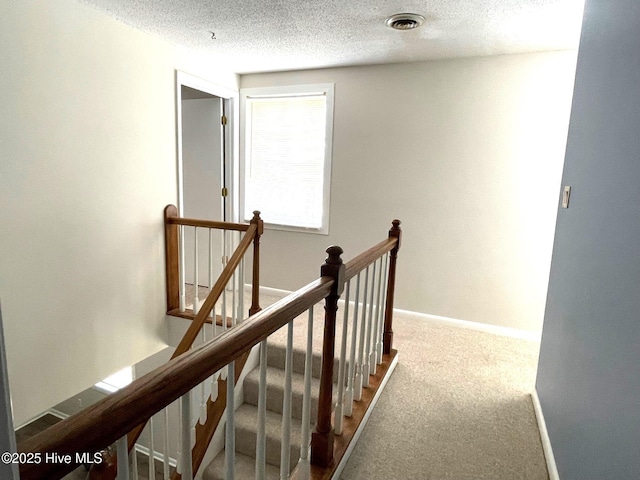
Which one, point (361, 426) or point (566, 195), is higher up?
point (566, 195)

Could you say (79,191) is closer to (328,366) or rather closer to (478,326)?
(328,366)

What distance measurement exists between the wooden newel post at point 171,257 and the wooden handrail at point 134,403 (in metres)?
2.30

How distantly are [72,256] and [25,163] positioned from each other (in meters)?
0.61

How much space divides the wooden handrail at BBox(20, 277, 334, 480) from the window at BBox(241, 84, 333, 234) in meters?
2.79

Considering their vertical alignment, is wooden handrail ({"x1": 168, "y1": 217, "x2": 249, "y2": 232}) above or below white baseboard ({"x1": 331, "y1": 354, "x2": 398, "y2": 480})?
above

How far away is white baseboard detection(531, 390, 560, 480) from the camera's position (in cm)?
168

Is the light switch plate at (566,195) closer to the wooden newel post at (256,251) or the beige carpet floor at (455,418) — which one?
the beige carpet floor at (455,418)

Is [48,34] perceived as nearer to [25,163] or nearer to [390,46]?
[25,163]

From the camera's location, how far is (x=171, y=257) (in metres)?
3.16

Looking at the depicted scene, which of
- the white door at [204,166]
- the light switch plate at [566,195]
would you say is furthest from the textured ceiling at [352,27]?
the light switch plate at [566,195]

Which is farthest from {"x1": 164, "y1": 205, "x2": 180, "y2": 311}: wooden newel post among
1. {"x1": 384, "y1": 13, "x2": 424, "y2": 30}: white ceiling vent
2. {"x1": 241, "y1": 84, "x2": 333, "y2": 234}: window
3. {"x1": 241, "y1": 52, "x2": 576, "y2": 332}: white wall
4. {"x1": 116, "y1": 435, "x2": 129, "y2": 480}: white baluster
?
{"x1": 116, "y1": 435, "x2": 129, "y2": 480}: white baluster

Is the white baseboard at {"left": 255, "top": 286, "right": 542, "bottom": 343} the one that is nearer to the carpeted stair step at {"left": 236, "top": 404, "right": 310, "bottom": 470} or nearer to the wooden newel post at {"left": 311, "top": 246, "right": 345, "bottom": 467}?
the carpeted stair step at {"left": 236, "top": 404, "right": 310, "bottom": 470}

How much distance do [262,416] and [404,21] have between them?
2339 mm

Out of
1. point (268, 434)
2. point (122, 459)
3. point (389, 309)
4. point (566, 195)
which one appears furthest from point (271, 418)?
point (566, 195)
